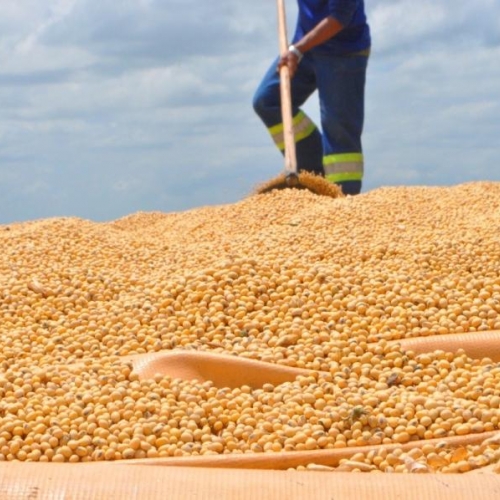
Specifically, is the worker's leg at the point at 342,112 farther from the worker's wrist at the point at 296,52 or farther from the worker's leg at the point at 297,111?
the worker's leg at the point at 297,111

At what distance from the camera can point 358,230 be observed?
4.65 meters

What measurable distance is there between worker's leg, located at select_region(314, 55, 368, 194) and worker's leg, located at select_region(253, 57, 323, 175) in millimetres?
292

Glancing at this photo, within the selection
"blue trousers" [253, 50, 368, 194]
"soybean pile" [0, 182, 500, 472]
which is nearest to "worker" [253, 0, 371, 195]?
"blue trousers" [253, 50, 368, 194]

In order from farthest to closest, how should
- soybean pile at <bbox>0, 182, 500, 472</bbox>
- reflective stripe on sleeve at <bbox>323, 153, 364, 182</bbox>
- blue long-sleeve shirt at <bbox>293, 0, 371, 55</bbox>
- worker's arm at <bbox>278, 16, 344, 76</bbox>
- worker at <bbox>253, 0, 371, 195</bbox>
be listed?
reflective stripe on sleeve at <bbox>323, 153, 364, 182</bbox> < blue long-sleeve shirt at <bbox>293, 0, 371, 55</bbox> < worker at <bbox>253, 0, 371, 195</bbox> < worker's arm at <bbox>278, 16, 344, 76</bbox> < soybean pile at <bbox>0, 182, 500, 472</bbox>

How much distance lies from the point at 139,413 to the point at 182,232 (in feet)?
11.3

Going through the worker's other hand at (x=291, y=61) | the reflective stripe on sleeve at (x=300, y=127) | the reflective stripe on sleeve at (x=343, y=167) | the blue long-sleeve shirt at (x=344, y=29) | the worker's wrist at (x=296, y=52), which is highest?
the blue long-sleeve shirt at (x=344, y=29)

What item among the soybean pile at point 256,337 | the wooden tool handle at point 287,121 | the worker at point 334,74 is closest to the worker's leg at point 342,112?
the worker at point 334,74

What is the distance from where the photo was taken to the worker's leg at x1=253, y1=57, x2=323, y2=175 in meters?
6.73

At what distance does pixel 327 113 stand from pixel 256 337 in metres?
3.63

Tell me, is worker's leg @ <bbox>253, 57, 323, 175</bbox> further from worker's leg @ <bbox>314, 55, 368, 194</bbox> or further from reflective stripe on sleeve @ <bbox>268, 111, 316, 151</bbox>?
worker's leg @ <bbox>314, 55, 368, 194</bbox>

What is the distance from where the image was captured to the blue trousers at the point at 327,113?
6.39 metres

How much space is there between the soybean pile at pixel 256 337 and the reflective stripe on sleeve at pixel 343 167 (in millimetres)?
1715

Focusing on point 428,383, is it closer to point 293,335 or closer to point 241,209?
point 293,335

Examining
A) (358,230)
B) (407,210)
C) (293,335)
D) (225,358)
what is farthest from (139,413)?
(407,210)
